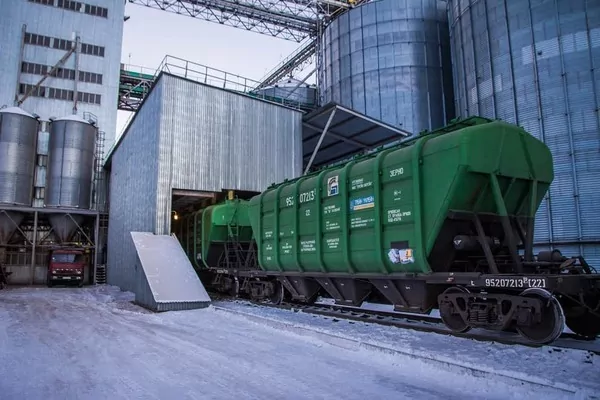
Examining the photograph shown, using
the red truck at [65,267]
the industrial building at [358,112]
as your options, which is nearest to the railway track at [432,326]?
the industrial building at [358,112]

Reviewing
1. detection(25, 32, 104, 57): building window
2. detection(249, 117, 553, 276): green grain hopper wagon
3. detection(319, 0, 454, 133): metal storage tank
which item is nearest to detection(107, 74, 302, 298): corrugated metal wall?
detection(319, 0, 454, 133): metal storage tank

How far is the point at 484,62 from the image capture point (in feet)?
72.8

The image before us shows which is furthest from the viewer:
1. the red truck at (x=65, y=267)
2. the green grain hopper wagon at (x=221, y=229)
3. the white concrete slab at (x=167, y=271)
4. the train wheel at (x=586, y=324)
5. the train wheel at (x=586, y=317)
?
the red truck at (x=65, y=267)

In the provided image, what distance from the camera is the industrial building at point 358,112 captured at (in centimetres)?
1819

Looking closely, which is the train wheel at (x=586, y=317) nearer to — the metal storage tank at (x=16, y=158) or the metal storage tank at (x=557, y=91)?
the metal storage tank at (x=557, y=91)

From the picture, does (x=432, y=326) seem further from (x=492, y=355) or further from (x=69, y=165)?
(x=69, y=165)

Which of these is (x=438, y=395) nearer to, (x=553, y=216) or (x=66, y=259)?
(x=553, y=216)

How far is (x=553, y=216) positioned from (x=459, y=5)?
530 inches

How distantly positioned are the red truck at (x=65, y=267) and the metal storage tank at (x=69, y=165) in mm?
4899

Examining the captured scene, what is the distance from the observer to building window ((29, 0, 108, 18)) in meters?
39.2

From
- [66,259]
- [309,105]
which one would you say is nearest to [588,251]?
[309,105]

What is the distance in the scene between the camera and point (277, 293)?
44.6 feet

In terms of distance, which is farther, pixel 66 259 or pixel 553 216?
pixel 66 259

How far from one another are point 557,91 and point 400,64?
11.3 metres
